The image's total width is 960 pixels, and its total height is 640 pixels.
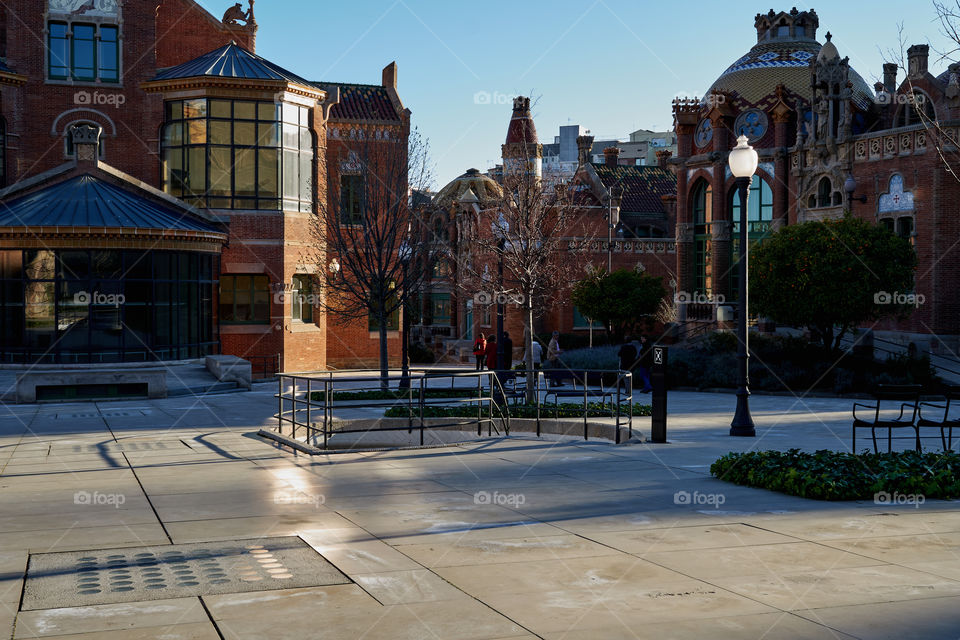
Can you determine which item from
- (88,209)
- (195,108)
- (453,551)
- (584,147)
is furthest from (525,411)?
(584,147)

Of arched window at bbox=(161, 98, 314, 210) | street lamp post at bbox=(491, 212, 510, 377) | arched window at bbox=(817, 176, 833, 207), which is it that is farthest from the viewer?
arched window at bbox=(817, 176, 833, 207)

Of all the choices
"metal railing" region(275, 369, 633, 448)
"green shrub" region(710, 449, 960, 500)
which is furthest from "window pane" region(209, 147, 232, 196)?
"green shrub" region(710, 449, 960, 500)

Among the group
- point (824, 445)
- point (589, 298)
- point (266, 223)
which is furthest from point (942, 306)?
point (266, 223)

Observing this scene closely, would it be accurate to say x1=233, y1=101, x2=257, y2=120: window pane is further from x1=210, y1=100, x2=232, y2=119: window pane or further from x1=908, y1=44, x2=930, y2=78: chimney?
x1=908, y1=44, x2=930, y2=78: chimney

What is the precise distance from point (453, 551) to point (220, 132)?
96.7 ft

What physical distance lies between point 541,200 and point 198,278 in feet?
45.2

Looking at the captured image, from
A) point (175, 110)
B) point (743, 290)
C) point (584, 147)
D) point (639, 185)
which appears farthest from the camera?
point (584, 147)

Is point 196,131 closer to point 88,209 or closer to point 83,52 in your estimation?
point 83,52

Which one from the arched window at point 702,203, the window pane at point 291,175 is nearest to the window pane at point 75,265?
the window pane at point 291,175

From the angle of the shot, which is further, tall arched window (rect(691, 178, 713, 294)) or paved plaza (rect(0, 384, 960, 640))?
tall arched window (rect(691, 178, 713, 294))

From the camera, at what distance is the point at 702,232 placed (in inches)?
1790

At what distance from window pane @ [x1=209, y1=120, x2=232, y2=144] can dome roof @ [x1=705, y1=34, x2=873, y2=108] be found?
2247 cm

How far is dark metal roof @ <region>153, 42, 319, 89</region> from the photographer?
3469 centimetres

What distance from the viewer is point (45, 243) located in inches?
1115
